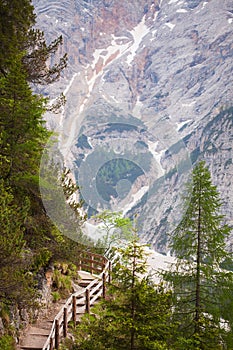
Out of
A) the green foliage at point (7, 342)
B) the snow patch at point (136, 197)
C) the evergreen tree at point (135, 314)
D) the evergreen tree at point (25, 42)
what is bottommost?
the green foliage at point (7, 342)

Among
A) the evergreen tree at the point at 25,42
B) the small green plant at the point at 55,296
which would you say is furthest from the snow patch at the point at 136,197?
the small green plant at the point at 55,296

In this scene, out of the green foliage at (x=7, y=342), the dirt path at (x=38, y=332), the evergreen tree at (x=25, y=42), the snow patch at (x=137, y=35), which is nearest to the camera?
the snow patch at (x=137, y=35)

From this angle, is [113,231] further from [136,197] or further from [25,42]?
[25,42]

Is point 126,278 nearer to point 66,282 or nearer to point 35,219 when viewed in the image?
point 35,219

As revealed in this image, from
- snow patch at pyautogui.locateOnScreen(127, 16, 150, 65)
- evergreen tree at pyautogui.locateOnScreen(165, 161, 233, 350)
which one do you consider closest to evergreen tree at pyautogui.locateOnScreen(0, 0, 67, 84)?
snow patch at pyautogui.locateOnScreen(127, 16, 150, 65)

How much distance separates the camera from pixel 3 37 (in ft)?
29.1

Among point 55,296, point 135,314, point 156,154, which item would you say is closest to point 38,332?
point 55,296

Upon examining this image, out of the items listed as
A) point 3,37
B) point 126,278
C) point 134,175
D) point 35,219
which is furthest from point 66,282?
point 134,175

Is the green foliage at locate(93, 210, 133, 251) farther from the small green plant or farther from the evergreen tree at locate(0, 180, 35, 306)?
the small green plant

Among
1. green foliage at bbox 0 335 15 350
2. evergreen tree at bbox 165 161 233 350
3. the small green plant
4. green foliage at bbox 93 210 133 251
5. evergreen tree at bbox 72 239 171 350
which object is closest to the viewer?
green foliage at bbox 93 210 133 251

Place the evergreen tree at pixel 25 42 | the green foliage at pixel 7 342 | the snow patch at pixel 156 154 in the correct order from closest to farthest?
the snow patch at pixel 156 154 < the green foliage at pixel 7 342 < the evergreen tree at pixel 25 42

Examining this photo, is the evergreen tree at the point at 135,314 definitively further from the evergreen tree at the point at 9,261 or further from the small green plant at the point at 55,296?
the small green plant at the point at 55,296

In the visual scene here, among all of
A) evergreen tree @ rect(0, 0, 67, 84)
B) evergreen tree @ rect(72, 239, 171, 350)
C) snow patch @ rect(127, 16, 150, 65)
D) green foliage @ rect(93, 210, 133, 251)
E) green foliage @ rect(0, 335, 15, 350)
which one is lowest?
green foliage @ rect(0, 335, 15, 350)

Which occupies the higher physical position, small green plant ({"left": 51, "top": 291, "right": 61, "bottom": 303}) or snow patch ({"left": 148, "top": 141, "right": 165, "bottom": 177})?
snow patch ({"left": 148, "top": 141, "right": 165, "bottom": 177})
